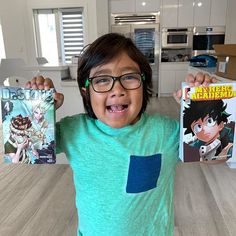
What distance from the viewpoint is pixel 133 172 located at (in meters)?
0.63

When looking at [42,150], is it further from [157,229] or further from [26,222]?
[26,222]

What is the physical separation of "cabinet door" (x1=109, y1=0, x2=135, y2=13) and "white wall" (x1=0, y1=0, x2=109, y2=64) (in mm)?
139

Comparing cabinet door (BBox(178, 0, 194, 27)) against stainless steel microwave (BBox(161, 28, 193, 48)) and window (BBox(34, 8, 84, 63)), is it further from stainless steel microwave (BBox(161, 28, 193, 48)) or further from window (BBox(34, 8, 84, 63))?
window (BBox(34, 8, 84, 63))

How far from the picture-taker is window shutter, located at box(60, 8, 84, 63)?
6.05 metres

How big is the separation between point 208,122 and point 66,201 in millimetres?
1419

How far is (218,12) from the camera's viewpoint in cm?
479

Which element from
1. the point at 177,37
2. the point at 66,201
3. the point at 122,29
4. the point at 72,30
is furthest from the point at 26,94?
the point at 72,30

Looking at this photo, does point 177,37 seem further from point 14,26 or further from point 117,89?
point 117,89

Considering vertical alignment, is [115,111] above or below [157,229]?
above

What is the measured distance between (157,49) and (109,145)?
4.64 m

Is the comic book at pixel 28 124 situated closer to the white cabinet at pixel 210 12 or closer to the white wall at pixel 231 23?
the white wall at pixel 231 23

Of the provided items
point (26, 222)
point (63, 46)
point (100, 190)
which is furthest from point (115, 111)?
point (63, 46)

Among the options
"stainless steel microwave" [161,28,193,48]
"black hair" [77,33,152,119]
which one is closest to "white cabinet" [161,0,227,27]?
"stainless steel microwave" [161,28,193,48]

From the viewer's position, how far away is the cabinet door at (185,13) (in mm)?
4801
